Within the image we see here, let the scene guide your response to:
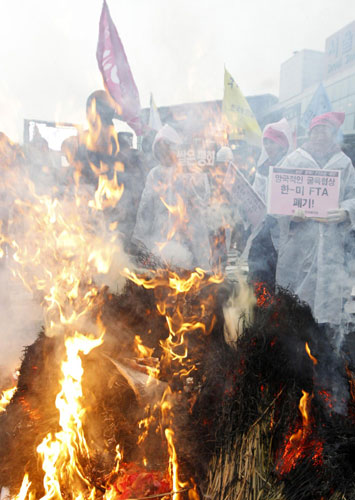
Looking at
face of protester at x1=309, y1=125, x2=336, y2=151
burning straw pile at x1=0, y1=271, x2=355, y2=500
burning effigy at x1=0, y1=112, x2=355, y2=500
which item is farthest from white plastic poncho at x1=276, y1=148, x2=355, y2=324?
burning straw pile at x1=0, y1=271, x2=355, y2=500

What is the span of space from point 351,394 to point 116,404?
4.45 feet

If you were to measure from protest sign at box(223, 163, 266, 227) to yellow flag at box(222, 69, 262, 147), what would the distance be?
7.50ft

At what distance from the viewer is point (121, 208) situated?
5234 millimetres

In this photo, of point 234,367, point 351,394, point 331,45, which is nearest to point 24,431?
point 234,367

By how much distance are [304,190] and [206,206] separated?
142cm

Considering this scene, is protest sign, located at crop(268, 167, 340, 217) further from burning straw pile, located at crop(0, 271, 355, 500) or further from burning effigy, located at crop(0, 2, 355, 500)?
burning straw pile, located at crop(0, 271, 355, 500)

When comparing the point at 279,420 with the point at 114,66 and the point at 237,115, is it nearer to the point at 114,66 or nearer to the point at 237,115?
the point at 114,66

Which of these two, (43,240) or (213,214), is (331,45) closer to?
(213,214)

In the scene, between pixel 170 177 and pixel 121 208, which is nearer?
pixel 170 177

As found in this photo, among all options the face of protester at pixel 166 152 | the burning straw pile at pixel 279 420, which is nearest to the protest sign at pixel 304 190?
the face of protester at pixel 166 152

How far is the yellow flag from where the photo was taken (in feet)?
19.6

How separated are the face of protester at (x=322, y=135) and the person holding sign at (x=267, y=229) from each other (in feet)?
2.13

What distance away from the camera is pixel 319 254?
4043mm

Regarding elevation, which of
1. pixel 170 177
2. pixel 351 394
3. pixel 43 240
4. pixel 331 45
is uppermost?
pixel 331 45
